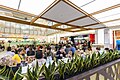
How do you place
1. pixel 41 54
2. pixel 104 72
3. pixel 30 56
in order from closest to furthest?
pixel 104 72 → pixel 41 54 → pixel 30 56

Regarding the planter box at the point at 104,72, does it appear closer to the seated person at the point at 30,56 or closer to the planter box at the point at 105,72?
the planter box at the point at 105,72

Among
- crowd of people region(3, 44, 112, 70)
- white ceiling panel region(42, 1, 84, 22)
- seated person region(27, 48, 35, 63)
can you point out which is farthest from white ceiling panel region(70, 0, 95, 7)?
seated person region(27, 48, 35, 63)

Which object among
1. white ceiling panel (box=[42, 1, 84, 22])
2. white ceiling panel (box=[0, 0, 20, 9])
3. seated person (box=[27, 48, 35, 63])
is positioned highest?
white ceiling panel (box=[0, 0, 20, 9])

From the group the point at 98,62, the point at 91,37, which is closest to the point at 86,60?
the point at 98,62

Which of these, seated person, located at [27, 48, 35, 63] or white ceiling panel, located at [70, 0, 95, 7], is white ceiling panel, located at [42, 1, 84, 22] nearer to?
white ceiling panel, located at [70, 0, 95, 7]

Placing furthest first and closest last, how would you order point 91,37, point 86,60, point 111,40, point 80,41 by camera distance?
point 80,41 → point 91,37 → point 111,40 → point 86,60

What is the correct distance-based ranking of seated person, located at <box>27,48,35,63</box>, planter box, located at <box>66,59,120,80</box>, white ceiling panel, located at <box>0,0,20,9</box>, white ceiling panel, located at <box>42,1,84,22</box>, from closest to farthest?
planter box, located at <box>66,59,120,80</box>, white ceiling panel, located at <box>0,0,20,9</box>, white ceiling panel, located at <box>42,1,84,22</box>, seated person, located at <box>27,48,35,63</box>

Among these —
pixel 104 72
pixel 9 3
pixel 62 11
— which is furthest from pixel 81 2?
pixel 9 3

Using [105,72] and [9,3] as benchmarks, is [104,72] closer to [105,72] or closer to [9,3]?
[105,72]

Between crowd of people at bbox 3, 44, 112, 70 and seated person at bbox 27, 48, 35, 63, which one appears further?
seated person at bbox 27, 48, 35, 63

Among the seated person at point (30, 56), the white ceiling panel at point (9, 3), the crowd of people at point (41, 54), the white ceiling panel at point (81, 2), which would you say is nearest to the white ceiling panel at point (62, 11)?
the white ceiling panel at point (81, 2)

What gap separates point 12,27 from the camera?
14.9m

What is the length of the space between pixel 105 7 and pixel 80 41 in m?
9.33

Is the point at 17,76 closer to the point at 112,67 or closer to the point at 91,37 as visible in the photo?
the point at 112,67
